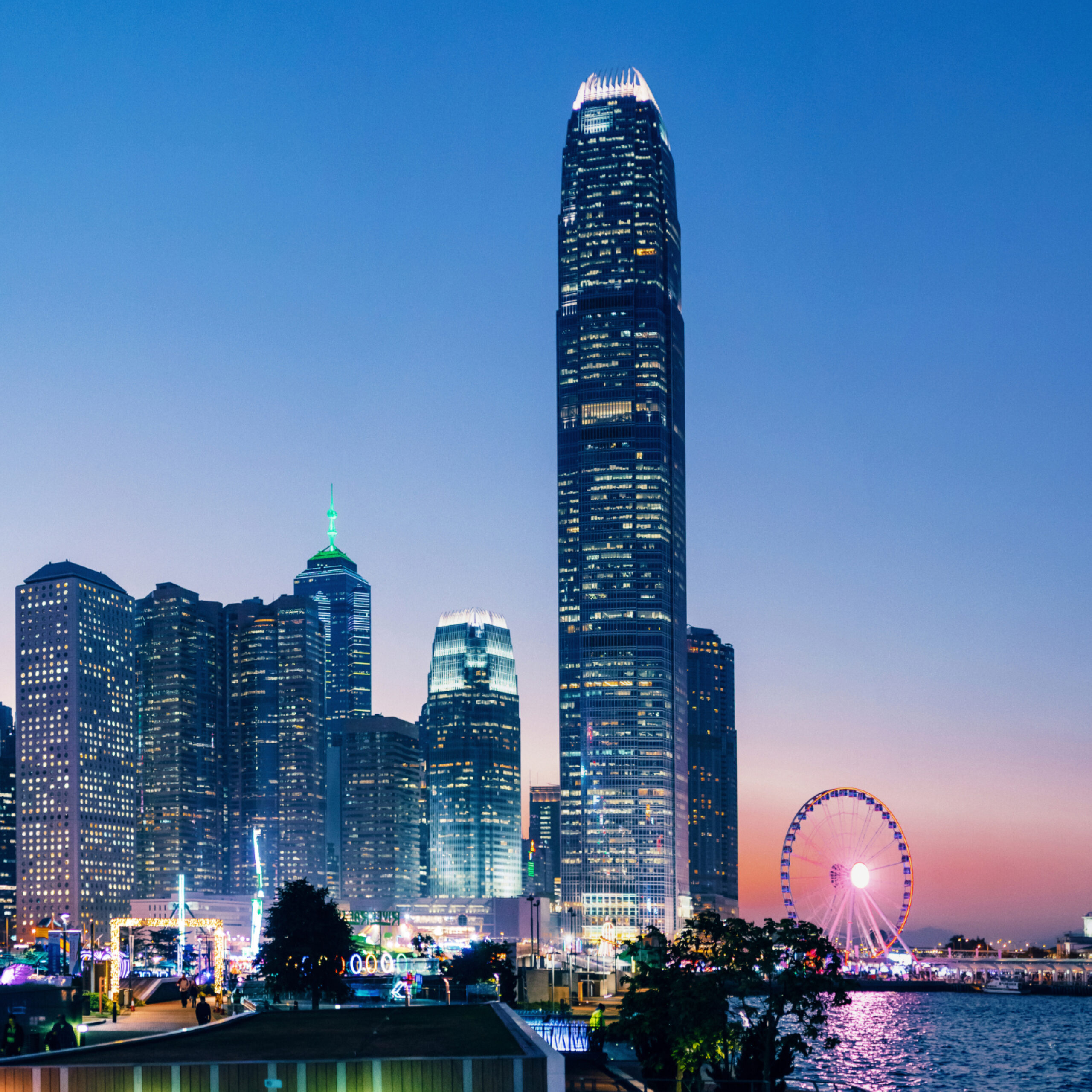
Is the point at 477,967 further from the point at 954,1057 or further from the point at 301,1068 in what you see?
the point at 301,1068

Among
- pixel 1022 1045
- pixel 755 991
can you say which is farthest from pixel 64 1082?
pixel 1022 1045

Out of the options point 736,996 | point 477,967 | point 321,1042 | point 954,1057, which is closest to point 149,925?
point 477,967

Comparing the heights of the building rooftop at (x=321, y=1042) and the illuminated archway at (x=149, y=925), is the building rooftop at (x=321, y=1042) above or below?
above

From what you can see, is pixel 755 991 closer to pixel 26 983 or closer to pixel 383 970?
pixel 26 983

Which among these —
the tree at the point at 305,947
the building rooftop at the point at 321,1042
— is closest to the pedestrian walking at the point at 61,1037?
the building rooftop at the point at 321,1042

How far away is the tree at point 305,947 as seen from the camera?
105375 mm

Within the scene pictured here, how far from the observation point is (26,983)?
7112 cm

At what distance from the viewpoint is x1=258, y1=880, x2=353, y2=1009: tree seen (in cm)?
10538

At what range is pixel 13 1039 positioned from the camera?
57.2 m

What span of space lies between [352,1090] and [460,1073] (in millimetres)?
2404

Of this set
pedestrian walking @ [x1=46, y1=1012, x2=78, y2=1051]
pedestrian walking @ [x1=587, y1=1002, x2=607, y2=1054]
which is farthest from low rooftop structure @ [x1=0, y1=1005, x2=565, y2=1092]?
pedestrian walking @ [x1=587, y1=1002, x2=607, y2=1054]

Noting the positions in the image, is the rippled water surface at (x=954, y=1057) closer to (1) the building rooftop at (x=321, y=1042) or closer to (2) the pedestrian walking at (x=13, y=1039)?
(2) the pedestrian walking at (x=13, y=1039)

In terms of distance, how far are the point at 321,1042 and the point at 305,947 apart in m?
68.6

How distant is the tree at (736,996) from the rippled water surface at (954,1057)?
A: 913 inches
